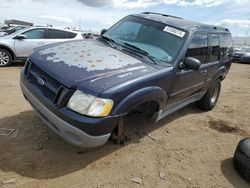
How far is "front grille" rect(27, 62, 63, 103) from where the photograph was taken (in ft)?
9.88

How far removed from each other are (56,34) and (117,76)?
8.03m

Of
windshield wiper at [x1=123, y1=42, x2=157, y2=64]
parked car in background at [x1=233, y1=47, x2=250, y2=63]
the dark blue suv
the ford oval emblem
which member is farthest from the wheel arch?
parked car in background at [x1=233, y1=47, x2=250, y2=63]

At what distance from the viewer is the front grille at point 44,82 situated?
3.01m

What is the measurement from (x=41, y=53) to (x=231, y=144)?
→ 3.45 m

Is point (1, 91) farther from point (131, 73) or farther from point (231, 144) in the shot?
point (231, 144)

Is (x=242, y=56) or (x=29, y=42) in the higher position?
(x=29, y=42)

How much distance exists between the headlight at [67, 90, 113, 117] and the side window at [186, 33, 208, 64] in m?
1.92

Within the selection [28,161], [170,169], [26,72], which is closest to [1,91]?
[26,72]

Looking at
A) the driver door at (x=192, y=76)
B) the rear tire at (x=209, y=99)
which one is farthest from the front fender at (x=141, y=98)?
the rear tire at (x=209, y=99)

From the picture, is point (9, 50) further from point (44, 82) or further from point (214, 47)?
point (214, 47)

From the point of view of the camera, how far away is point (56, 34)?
10.3 metres

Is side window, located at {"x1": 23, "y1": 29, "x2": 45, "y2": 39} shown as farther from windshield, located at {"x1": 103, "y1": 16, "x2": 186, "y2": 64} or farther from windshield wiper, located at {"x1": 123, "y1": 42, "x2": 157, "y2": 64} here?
windshield wiper, located at {"x1": 123, "y1": 42, "x2": 157, "y2": 64}

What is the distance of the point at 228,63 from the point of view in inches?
249

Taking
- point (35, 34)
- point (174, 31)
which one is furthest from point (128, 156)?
point (35, 34)
